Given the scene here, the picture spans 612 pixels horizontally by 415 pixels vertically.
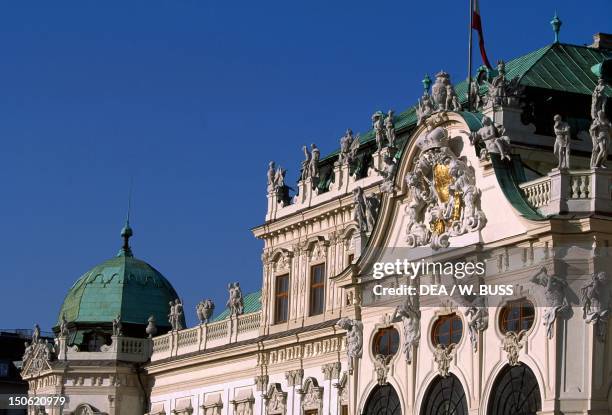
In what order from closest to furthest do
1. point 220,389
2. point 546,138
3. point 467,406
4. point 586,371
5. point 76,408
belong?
point 586,371
point 467,406
point 546,138
point 220,389
point 76,408

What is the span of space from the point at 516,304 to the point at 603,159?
14.0 feet

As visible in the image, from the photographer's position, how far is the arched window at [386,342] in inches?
1778

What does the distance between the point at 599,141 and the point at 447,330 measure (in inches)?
271

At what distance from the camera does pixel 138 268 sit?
75.1 metres

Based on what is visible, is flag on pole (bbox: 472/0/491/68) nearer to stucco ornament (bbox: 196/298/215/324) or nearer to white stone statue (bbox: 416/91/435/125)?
white stone statue (bbox: 416/91/435/125)

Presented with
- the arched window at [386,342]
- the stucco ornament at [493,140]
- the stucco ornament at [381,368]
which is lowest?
the stucco ornament at [381,368]

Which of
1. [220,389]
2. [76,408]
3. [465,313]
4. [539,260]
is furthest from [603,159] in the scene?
[76,408]

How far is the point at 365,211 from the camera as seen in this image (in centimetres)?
4838

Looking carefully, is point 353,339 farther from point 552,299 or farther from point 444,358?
point 552,299

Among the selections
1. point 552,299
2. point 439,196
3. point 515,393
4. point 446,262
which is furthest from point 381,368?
point 552,299

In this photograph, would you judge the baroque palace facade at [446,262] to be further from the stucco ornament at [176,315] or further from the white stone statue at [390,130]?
the stucco ornament at [176,315]

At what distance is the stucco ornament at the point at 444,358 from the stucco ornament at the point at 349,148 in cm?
1293

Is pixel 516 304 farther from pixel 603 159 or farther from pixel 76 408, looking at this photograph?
pixel 76 408

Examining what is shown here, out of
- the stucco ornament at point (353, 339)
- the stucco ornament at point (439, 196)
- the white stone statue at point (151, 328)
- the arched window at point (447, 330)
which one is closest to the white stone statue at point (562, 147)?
the stucco ornament at point (439, 196)
